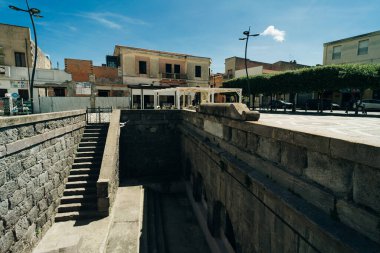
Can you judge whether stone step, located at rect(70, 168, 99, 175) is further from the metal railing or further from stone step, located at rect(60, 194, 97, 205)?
the metal railing

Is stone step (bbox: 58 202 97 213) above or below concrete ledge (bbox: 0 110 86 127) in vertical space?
below

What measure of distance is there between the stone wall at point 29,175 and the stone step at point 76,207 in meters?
0.28

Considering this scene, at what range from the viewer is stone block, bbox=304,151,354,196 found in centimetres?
253

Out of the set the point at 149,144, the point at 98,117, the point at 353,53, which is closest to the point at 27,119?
the point at 149,144

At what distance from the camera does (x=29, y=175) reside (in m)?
6.08

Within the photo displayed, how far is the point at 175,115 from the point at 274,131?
10313 mm

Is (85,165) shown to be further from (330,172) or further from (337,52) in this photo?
(337,52)

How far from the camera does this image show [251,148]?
180 inches

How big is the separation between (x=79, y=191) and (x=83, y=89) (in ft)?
61.0

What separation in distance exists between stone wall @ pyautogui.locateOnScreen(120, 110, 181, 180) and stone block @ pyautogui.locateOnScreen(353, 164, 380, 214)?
11.6 metres

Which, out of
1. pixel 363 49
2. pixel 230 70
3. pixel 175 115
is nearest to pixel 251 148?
pixel 175 115

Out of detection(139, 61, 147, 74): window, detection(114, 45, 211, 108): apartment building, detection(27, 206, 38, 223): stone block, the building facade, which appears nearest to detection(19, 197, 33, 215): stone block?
detection(27, 206, 38, 223): stone block

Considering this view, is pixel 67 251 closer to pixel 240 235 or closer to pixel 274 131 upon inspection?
pixel 240 235

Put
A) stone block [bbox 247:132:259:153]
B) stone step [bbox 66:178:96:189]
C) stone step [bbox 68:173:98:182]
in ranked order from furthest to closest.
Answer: stone step [bbox 68:173:98:182], stone step [bbox 66:178:96:189], stone block [bbox 247:132:259:153]
